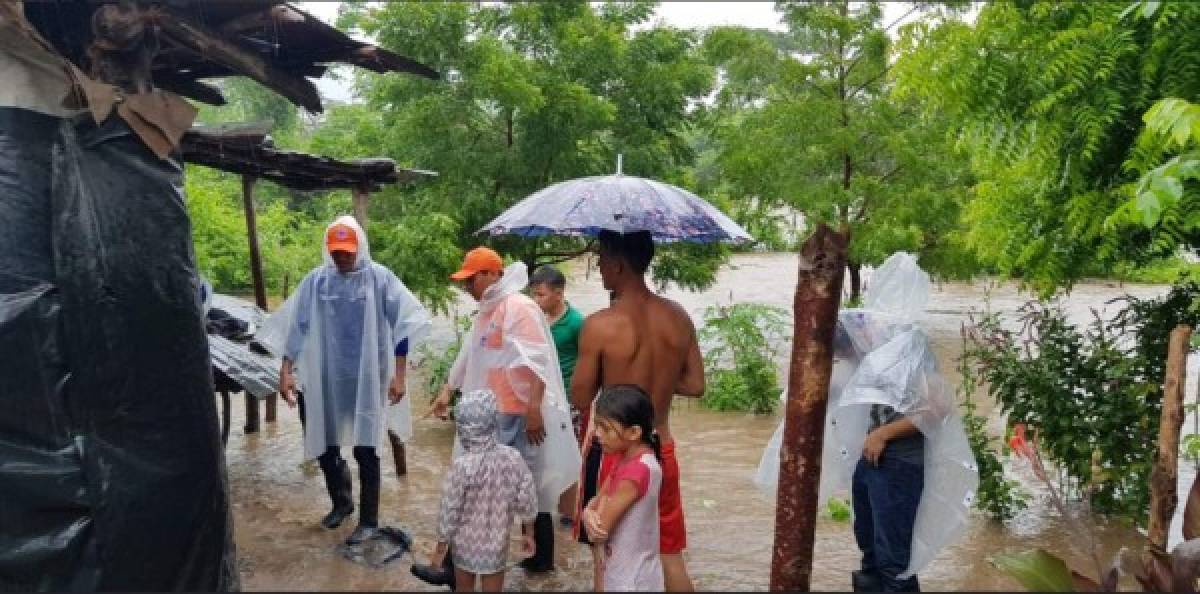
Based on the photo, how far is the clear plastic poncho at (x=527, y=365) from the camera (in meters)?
4.75

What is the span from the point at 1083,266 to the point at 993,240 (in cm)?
69

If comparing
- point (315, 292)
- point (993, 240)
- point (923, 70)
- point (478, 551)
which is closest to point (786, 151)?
point (993, 240)

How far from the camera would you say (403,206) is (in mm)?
11312

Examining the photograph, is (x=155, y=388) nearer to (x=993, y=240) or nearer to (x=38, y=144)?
Answer: (x=38, y=144)

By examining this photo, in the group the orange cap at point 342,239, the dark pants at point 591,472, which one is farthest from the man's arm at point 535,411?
the orange cap at point 342,239

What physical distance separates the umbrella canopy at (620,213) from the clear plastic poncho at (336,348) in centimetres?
119

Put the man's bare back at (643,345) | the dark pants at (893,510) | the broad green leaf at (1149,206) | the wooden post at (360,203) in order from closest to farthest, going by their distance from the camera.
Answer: the broad green leaf at (1149,206) → the man's bare back at (643,345) → the dark pants at (893,510) → the wooden post at (360,203)

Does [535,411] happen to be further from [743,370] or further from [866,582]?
[743,370]

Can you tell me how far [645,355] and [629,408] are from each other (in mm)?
584

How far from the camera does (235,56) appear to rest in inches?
169

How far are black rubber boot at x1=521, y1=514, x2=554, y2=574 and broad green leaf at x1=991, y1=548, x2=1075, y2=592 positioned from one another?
9.50 ft

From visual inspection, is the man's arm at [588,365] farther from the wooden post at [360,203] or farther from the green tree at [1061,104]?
the wooden post at [360,203]

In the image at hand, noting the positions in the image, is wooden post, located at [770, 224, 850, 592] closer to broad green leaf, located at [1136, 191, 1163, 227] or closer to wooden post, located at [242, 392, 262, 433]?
broad green leaf, located at [1136, 191, 1163, 227]

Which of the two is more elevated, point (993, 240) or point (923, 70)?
point (923, 70)
